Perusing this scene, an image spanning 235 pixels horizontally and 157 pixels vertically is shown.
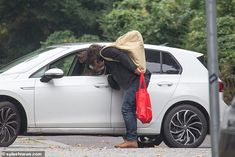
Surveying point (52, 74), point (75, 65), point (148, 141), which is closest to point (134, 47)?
point (75, 65)

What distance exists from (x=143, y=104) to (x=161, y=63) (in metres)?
1.01

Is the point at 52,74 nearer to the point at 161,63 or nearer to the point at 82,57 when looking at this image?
the point at 82,57

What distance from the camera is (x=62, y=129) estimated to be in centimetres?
1014

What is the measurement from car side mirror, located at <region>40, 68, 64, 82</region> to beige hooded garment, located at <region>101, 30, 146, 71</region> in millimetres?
865

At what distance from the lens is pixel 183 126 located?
33.9 ft

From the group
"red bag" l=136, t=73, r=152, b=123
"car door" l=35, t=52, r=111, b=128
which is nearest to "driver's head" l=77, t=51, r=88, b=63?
"car door" l=35, t=52, r=111, b=128

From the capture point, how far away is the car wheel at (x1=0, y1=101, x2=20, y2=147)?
991 cm

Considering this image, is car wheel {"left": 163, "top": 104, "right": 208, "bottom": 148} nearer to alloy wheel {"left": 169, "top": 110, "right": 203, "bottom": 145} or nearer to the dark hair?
alloy wheel {"left": 169, "top": 110, "right": 203, "bottom": 145}

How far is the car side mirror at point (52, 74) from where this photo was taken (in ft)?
32.4

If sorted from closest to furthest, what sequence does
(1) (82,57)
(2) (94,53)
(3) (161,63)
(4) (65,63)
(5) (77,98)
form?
(5) (77,98) → (2) (94,53) → (1) (82,57) → (4) (65,63) → (3) (161,63)

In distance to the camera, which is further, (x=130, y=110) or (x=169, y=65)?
(x=169, y=65)

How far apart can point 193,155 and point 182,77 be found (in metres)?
1.75

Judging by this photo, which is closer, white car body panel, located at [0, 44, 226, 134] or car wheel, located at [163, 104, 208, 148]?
white car body panel, located at [0, 44, 226, 134]

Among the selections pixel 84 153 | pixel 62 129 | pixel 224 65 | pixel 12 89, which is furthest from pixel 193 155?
pixel 224 65
